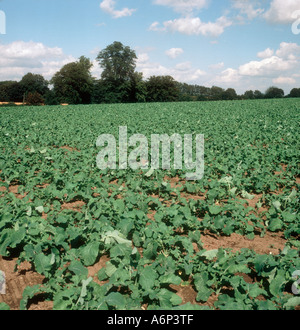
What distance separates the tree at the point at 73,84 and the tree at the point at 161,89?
19143 mm

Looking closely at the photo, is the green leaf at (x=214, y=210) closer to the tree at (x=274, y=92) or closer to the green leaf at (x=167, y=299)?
the green leaf at (x=167, y=299)

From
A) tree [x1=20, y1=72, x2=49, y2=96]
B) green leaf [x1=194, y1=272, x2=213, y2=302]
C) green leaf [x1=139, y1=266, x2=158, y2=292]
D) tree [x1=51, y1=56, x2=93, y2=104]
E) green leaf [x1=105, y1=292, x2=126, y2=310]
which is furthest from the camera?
tree [x1=20, y1=72, x2=49, y2=96]

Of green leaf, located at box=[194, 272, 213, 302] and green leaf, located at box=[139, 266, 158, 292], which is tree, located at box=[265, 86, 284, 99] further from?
green leaf, located at box=[139, 266, 158, 292]

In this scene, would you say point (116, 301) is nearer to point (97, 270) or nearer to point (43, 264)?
point (97, 270)

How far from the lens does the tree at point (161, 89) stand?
7612 cm

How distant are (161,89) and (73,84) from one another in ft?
86.8

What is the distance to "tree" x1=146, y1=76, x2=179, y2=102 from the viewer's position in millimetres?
76125

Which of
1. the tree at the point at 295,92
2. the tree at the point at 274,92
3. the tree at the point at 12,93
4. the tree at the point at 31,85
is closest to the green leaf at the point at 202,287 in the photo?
the tree at the point at 31,85

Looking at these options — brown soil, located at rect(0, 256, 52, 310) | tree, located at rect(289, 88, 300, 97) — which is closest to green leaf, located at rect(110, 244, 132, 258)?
brown soil, located at rect(0, 256, 52, 310)

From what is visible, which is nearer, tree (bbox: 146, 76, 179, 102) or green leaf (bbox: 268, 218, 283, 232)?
green leaf (bbox: 268, 218, 283, 232)

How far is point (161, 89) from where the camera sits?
76.9m

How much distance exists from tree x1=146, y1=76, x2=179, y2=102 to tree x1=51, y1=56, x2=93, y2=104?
19143 millimetres

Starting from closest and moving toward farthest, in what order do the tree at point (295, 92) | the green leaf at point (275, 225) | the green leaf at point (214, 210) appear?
the green leaf at point (275, 225) < the green leaf at point (214, 210) < the tree at point (295, 92)

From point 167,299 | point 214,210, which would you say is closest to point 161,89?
point 214,210
